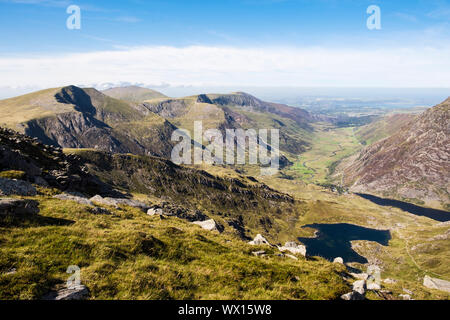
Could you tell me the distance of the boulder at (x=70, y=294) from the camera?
11.0 metres

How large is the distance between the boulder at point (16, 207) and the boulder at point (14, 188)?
16.3ft

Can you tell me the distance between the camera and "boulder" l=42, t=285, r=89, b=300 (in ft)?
36.2

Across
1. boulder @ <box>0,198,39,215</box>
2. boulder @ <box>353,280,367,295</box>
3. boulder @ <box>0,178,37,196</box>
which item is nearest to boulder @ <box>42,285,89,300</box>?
boulder @ <box>0,198,39,215</box>

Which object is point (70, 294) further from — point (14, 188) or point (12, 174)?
point (12, 174)

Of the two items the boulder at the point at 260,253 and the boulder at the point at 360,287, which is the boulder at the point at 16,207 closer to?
the boulder at the point at 260,253

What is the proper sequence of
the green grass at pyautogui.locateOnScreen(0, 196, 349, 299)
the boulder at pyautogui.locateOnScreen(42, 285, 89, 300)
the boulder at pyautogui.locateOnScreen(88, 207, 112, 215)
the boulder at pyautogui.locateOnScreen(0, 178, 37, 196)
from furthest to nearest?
the boulder at pyautogui.locateOnScreen(88, 207, 112, 215)
the boulder at pyautogui.locateOnScreen(0, 178, 37, 196)
the green grass at pyautogui.locateOnScreen(0, 196, 349, 299)
the boulder at pyautogui.locateOnScreen(42, 285, 89, 300)

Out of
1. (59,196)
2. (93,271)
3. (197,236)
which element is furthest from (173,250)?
(59,196)

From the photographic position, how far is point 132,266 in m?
14.9

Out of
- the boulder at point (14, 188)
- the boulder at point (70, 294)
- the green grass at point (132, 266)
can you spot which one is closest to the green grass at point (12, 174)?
the boulder at point (14, 188)

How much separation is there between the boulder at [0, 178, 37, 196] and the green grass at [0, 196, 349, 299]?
13.5 feet

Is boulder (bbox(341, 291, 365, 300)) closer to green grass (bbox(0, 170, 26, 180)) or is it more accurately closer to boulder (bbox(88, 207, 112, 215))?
boulder (bbox(88, 207, 112, 215))
